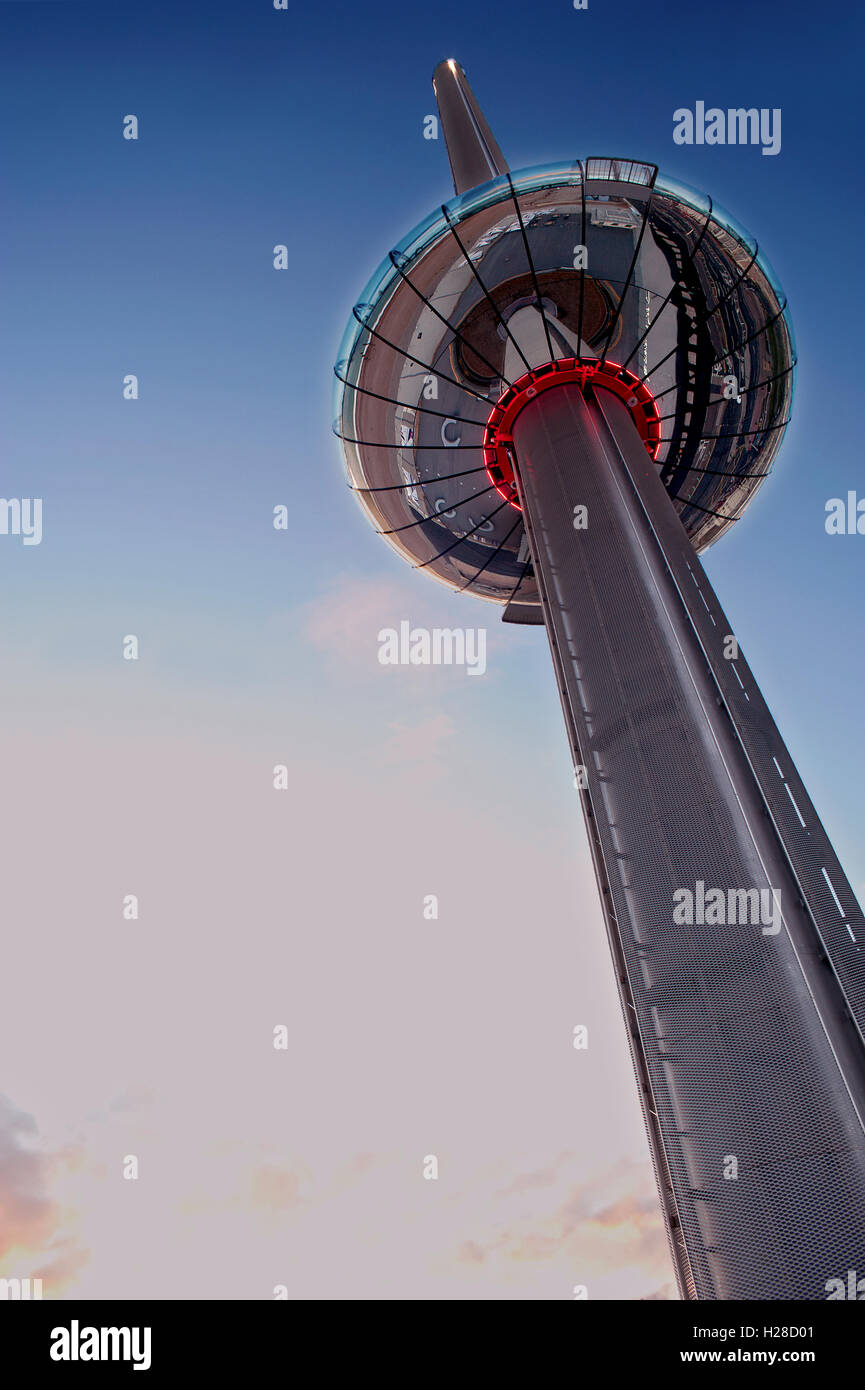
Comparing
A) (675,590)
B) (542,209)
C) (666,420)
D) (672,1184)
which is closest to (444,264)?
(542,209)

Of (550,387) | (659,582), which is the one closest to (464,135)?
(550,387)

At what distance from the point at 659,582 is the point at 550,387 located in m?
5.16

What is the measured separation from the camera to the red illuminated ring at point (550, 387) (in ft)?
41.7

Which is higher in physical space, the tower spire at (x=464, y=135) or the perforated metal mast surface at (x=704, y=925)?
the tower spire at (x=464, y=135)

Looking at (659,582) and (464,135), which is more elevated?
(464,135)

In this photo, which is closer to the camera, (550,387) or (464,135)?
(550,387)

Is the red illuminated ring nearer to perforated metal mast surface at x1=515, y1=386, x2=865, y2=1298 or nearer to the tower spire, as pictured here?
perforated metal mast surface at x1=515, y1=386, x2=865, y2=1298

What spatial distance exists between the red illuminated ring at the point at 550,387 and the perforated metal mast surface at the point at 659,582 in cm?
5

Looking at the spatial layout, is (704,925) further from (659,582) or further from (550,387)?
(550,387)

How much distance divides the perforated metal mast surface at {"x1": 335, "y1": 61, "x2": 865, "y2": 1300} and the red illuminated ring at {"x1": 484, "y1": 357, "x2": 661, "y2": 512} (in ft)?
0.15

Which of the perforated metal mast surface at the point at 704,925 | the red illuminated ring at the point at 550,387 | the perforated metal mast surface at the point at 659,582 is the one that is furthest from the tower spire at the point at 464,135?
the perforated metal mast surface at the point at 704,925

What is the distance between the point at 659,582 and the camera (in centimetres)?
902

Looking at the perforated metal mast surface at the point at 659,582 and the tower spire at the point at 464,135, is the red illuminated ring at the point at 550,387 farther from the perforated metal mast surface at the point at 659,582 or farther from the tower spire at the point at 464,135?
the tower spire at the point at 464,135
